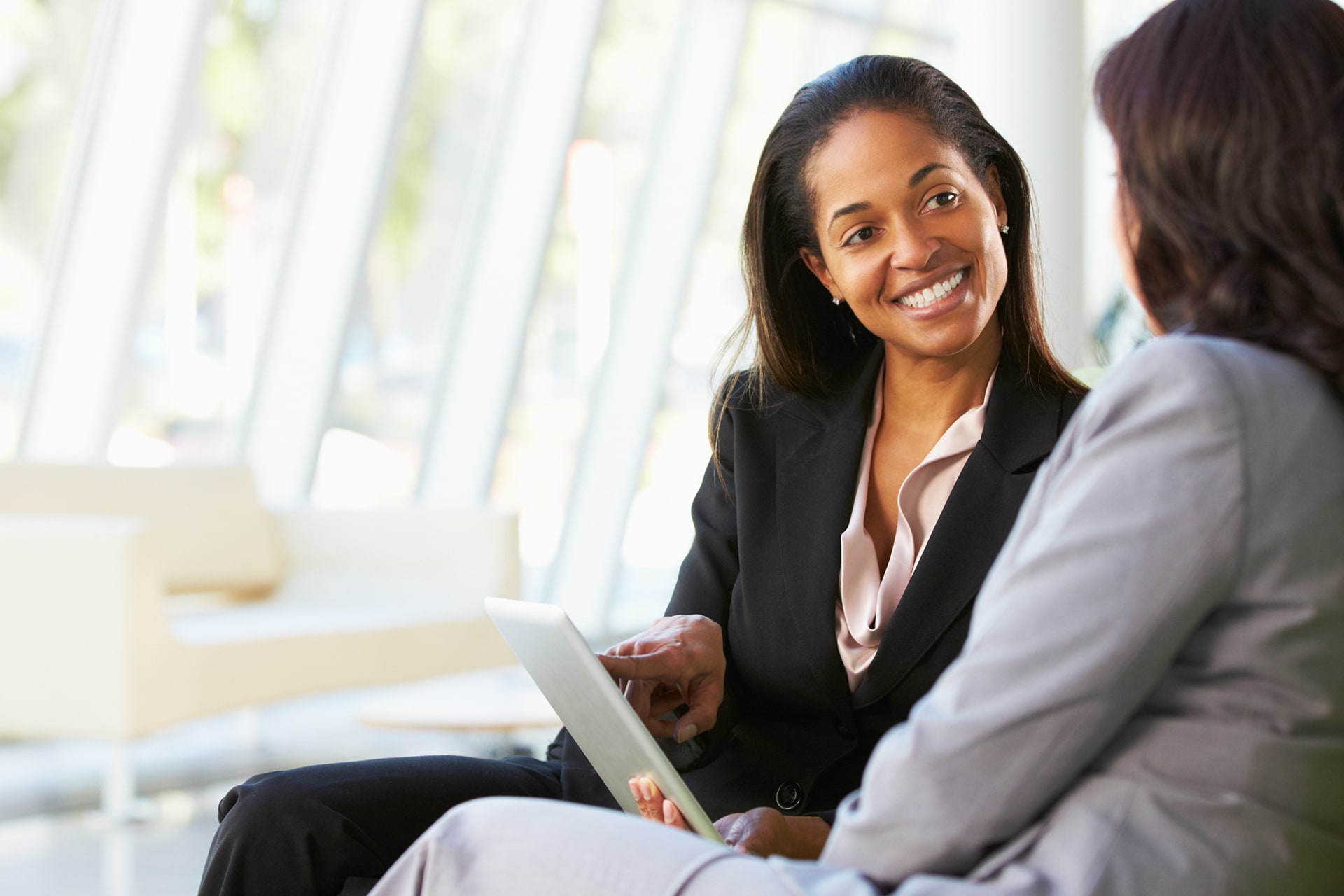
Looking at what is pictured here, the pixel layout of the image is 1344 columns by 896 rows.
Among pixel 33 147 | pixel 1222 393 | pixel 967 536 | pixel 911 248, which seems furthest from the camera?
pixel 33 147

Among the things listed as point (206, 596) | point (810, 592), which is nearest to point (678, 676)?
point (810, 592)

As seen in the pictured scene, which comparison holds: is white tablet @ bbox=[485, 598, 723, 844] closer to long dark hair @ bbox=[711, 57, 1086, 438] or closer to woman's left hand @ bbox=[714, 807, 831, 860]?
woman's left hand @ bbox=[714, 807, 831, 860]

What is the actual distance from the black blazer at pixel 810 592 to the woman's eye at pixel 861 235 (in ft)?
0.59

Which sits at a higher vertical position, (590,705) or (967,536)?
(967,536)

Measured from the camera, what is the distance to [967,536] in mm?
1562

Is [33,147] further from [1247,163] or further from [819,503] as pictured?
[1247,163]

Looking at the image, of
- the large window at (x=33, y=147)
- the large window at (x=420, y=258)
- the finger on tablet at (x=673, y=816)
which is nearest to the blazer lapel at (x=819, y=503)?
the finger on tablet at (x=673, y=816)

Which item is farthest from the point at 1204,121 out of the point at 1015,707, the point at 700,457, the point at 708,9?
the point at 700,457

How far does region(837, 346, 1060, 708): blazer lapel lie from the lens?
5.03 feet

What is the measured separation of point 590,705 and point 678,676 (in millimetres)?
291

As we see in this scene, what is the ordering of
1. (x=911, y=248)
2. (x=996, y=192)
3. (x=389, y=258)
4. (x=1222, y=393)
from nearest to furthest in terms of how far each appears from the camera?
(x=1222, y=393)
(x=911, y=248)
(x=996, y=192)
(x=389, y=258)

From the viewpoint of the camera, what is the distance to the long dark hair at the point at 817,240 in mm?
1721

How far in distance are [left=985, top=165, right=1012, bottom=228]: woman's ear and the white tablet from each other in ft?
2.70

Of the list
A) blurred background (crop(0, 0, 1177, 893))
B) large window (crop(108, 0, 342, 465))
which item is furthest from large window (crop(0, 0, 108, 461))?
large window (crop(108, 0, 342, 465))
